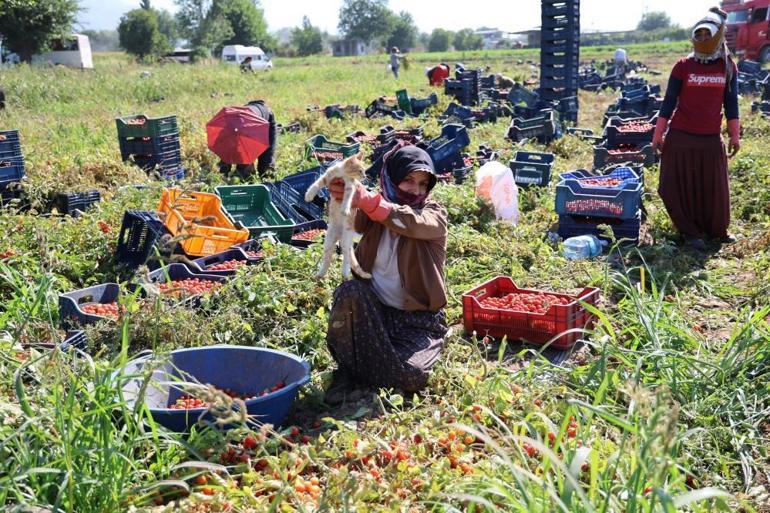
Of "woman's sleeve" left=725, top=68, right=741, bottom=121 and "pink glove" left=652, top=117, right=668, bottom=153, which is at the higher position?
"woman's sleeve" left=725, top=68, right=741, bottom=121

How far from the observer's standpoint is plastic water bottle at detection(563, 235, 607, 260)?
6052 mm

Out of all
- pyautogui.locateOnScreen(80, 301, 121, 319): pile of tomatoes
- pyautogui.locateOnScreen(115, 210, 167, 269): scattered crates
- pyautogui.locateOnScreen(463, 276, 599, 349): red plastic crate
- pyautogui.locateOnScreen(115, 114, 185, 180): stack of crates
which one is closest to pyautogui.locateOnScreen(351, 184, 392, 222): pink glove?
pyautogui.locateOnScreen(463, 276, 599, 349): red plastic crate

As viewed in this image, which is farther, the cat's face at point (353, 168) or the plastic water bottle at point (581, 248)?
the plastic water bottle at point (581, 248)

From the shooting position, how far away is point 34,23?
34688 millimetres

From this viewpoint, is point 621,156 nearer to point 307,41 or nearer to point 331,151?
point 331,151

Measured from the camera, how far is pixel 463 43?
103750 millimetres

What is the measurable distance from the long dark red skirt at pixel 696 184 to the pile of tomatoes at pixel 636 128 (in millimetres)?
3390

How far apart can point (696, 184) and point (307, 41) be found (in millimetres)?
86524

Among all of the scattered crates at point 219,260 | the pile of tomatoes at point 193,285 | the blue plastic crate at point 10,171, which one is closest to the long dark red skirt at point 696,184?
the scattered crates at point 219,260

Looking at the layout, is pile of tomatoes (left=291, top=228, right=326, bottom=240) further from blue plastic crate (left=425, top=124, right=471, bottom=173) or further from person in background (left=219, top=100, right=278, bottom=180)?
blue plastic crate (left=425, top=124, right=471, bottom=173)

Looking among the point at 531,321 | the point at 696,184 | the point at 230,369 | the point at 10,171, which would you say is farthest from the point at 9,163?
the point at 696,184

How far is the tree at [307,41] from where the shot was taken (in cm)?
8731

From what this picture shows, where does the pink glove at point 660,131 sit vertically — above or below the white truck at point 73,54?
below

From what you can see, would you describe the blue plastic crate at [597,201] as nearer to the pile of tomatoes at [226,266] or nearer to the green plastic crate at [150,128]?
the pile of tomatoes at [226,266]
